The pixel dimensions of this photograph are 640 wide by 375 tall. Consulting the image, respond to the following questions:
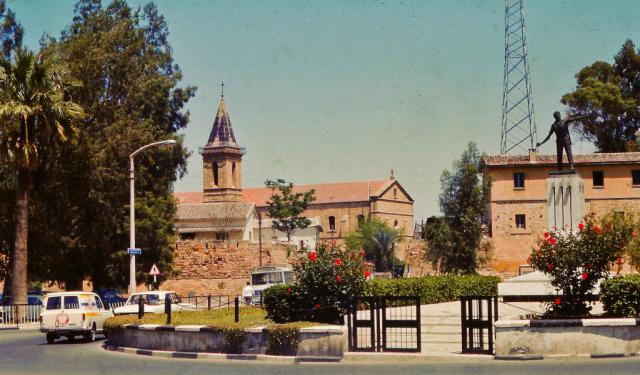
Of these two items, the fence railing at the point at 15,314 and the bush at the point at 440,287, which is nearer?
the bush at the point at 440,287

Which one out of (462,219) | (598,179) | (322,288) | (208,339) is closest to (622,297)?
(322,288)

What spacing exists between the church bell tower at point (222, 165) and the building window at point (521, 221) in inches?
2699

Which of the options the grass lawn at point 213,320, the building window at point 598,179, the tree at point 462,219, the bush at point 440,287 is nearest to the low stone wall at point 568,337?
the grass lawn at point 213,320

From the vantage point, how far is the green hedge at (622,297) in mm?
19641

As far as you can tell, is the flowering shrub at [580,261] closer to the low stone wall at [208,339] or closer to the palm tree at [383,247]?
the low stone wall at [208,339]

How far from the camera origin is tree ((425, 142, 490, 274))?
6278 centimetres

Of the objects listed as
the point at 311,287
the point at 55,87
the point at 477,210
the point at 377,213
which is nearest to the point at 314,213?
the point at 377,213

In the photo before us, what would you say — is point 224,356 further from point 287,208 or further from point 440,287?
point 287,208

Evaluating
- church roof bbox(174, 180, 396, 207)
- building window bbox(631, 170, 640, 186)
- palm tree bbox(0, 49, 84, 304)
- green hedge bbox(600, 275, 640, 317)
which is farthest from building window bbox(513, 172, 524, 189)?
church roof bbox(174, 180, 396, 207)

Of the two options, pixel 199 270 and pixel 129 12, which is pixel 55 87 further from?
pixel 199 270

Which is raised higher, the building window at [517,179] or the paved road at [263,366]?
the building window at [517,179]

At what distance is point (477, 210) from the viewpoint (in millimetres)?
63656

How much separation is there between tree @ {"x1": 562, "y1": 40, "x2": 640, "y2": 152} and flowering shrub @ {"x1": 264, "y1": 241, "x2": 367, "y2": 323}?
60.8 m

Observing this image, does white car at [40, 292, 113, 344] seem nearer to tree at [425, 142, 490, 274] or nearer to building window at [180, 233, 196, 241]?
tree at [425, 142, 490, 274]
